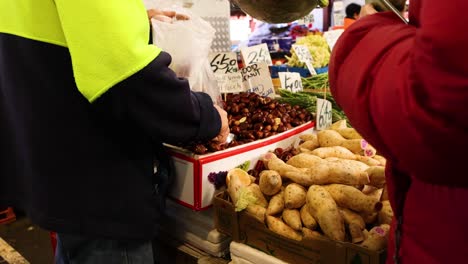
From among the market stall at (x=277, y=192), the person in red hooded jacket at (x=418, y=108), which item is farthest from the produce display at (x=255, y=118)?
the person in red hooded jacket at (x=418, y=108)

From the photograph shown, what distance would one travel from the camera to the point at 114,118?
1297 mm

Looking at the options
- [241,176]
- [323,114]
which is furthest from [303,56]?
[241,176]

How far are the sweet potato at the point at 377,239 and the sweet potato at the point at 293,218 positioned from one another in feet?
0.77

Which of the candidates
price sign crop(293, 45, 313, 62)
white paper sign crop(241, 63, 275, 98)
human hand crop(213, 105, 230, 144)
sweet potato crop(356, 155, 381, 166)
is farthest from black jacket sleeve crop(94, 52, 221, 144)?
price sign crop(293, 45, 313, 62)

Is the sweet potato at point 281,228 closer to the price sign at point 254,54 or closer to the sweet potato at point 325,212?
the sweet potato at point 325,212

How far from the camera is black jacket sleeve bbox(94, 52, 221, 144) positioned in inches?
46.9

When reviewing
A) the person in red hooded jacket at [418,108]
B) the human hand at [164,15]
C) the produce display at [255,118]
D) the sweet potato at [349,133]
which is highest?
the human hand at [164,15]

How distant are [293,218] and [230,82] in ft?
3.52

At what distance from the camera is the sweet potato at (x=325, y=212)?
1.39 meters

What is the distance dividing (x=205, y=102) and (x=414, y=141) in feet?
2.93

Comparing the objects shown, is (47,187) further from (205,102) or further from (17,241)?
(17,241)

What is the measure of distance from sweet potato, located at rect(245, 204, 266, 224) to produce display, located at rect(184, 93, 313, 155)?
28 centimetres

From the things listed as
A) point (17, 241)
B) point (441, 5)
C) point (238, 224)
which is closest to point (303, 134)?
point (238, 224)

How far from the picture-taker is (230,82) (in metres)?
2.38
